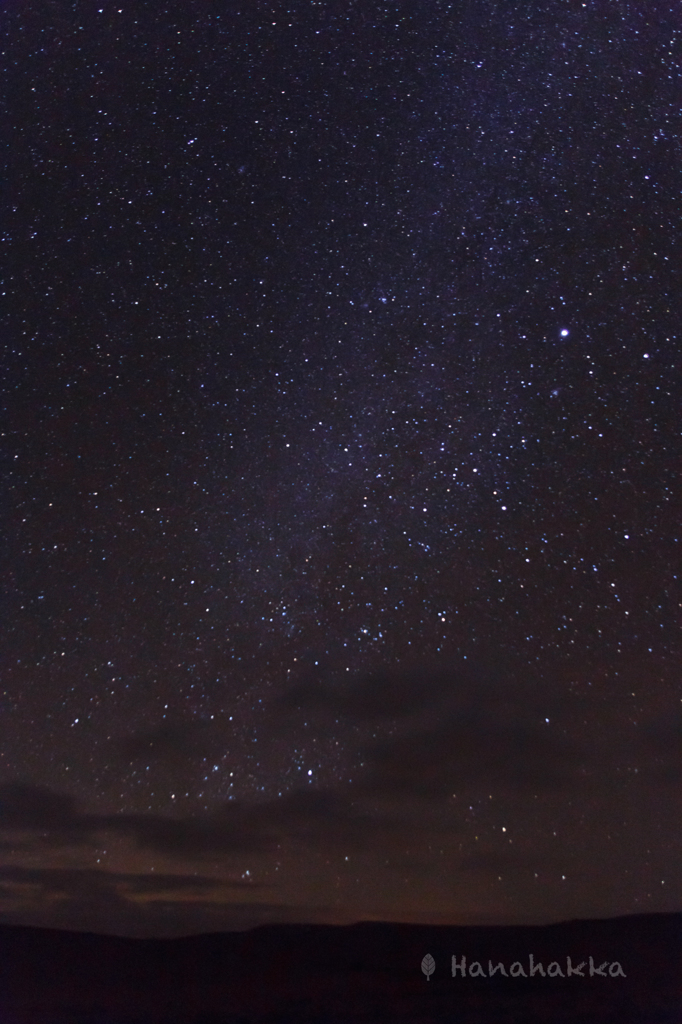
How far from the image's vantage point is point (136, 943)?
74.2 ft

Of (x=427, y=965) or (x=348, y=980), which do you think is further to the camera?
(x=348, y=980)

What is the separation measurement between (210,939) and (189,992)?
16.7 ft

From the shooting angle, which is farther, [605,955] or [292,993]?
[292,993]

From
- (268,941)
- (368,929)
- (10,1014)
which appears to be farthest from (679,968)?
(10,1014)

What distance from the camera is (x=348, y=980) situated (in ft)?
56.2

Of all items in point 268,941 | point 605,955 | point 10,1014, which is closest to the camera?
point 10,1014

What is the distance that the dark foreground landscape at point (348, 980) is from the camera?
1422cm

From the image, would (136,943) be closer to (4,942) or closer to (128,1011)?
(4,942)

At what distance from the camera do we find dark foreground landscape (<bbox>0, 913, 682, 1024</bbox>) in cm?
1422

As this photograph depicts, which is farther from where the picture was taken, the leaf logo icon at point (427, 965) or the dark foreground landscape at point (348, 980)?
the leaf logo icon at point (427, 965)

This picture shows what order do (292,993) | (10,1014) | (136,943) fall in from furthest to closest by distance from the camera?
1. (136,943)
2. (292,993)
3. (10,1014)

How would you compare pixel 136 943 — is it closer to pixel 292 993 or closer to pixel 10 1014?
pixel 292 993

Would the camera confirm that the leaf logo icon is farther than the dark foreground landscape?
Yes

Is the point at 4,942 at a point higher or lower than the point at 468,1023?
higher
